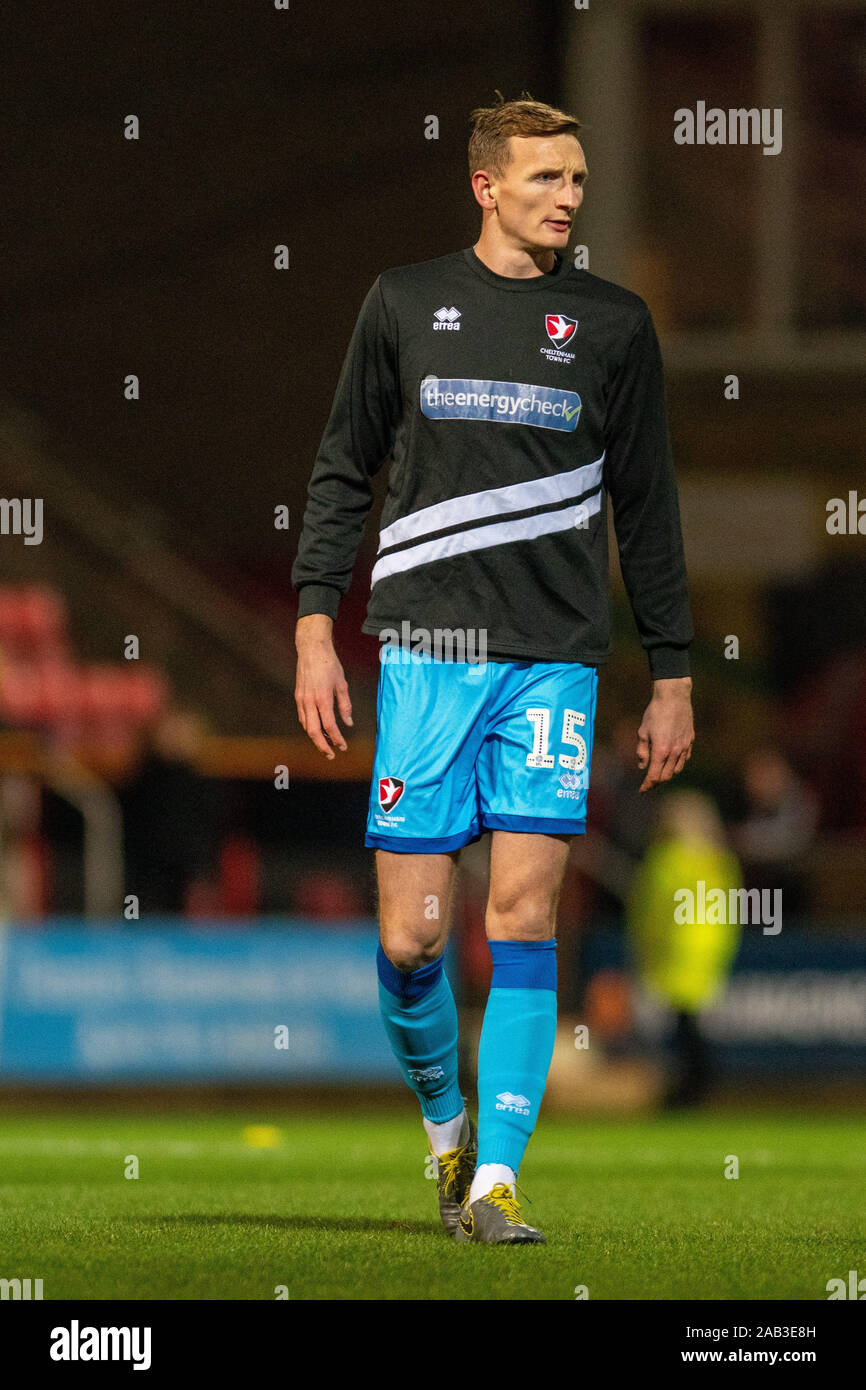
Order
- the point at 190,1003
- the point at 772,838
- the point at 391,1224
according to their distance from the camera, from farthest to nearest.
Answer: the point at 772,838 < the point at 190,1003 < the point at 391,1224

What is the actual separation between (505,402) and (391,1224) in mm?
2006

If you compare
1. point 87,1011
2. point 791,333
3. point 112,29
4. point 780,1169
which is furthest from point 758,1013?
point 112,29

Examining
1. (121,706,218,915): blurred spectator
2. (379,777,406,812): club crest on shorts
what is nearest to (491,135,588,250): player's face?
(379,777,406,812): club crest on shorts

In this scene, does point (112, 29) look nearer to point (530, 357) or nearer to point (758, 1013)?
point (758, 1013)

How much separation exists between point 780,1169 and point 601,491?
3715 millimetres

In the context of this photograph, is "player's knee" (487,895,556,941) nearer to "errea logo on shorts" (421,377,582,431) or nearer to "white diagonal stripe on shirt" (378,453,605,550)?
"white diagonal stripe on shirt" (378,453,605,550)

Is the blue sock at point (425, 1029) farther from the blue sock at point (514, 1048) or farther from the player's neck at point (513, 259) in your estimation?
the player's neck at point (513, 259)

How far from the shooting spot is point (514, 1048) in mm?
4969

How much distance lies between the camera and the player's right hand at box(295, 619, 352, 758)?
5082 mm

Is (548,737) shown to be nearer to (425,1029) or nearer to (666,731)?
(666,731)

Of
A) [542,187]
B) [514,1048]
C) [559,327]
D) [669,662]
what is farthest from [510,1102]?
[542,187]

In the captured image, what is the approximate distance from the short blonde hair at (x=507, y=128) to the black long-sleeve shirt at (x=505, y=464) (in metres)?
0.23

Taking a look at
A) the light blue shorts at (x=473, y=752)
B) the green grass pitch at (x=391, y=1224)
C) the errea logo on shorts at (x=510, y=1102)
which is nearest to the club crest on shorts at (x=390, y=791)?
the light blue shorts at (x=473, y=752)

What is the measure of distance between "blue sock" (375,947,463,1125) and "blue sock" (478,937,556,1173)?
0.60 ft
